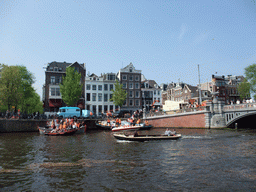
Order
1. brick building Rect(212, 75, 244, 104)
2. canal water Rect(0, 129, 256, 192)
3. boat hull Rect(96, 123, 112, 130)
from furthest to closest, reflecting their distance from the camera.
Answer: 1. brick building Rect(212, 75, 244, 104)
2. boat hull Rect(96, 123, 112, 130)
3. canal water Rect(0, 129, 256, 192)

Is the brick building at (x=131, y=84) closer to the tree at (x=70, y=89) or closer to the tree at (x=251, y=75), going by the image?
the tree at (x=70, y=89)

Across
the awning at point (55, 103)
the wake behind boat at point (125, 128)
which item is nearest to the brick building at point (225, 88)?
the wake behind boat at point (125, 128)

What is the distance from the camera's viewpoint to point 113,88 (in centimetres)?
6300

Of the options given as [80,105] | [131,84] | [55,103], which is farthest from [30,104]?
[131,84]

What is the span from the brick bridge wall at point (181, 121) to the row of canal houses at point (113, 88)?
4865mm

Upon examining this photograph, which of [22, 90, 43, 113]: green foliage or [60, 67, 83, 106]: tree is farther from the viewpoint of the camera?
[22, 90, 43, 113]: green foliage

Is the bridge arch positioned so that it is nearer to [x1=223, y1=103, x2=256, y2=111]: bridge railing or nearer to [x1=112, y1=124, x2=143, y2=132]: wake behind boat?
[x1=223, y1=103, x2=256, y2=111]: bridge railing

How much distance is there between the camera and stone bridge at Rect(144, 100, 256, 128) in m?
35.1

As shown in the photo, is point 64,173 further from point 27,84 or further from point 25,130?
point 27,84

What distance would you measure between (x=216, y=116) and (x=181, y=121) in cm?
760

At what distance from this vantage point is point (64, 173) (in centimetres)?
1196

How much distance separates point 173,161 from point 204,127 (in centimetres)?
2677

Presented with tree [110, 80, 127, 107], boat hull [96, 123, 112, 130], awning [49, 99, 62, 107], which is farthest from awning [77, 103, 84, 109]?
boat hull [96, 123, 112, 130]

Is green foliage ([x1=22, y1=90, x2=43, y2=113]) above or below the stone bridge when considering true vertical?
above
